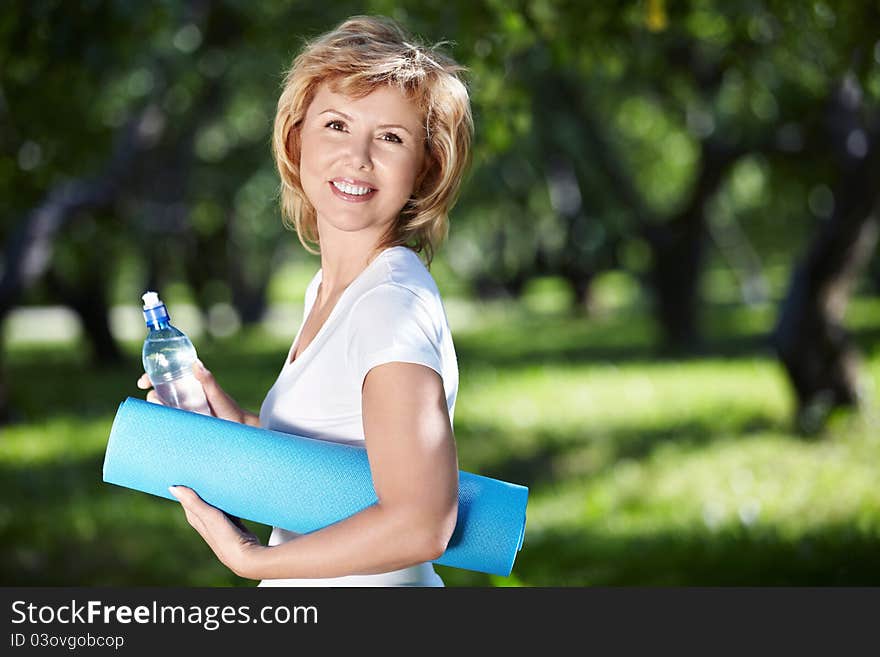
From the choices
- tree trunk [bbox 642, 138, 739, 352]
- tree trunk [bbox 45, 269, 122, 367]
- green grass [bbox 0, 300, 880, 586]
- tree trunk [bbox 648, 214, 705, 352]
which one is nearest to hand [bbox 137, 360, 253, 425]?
green grass [bbox 0, 300, 880, 586]

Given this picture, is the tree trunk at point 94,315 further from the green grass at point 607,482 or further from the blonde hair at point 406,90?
the blonde hair at point 406,90

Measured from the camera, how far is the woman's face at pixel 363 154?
1755 mm

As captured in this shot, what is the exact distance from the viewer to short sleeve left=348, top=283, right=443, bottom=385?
5.01 ft

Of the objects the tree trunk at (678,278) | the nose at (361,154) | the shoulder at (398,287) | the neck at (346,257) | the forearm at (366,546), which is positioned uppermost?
the tree trunk at (678,278)

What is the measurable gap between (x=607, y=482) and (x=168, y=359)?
6.83 metres

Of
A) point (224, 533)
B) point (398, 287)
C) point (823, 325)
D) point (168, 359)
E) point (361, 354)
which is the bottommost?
point (224, 533)

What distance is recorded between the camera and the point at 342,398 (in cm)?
171

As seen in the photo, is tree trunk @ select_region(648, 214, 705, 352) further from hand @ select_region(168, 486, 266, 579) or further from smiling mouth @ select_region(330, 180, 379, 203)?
hand @ select_region(168, 486, 266, 579)

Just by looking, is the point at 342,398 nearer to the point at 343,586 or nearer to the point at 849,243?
the point at 343,586

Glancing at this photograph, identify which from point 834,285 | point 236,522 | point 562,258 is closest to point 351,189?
point 236,522

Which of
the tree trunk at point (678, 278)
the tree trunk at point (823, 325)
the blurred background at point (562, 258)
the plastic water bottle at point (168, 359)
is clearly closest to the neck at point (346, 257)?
the plastic water bottle at point (168, 359)

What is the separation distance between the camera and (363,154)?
1755mm

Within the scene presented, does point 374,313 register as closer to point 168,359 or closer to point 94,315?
point 168,359

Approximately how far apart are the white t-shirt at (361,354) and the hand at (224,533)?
0.16 metres
